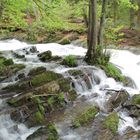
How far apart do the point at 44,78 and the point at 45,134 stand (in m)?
3.71

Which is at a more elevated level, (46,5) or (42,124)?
(46,5)

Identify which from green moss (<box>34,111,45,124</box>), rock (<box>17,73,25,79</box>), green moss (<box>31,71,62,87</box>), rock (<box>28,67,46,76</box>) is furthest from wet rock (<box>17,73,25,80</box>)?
green moss (<box>34,111,45,124</box>)

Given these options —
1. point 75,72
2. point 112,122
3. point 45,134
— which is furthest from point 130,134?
point 75,72

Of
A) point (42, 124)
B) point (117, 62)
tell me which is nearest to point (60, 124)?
point (42, 124)

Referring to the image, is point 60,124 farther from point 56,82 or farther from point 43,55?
point 43,55

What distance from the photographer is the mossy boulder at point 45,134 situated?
9648 millimetres

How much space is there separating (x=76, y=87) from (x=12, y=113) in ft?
11.5

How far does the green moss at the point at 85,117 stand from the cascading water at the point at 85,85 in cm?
27

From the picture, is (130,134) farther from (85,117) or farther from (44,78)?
(44,78)

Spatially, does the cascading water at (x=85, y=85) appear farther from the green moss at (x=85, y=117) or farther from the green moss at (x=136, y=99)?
the green moss at (x=136, y=99)

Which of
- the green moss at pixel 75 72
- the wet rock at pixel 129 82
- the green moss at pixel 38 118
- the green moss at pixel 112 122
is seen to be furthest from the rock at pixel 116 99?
the green moss at pixel 38 118

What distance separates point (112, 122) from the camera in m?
10.8

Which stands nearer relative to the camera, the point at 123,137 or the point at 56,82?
the point at 123,137

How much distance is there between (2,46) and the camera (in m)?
22.6
